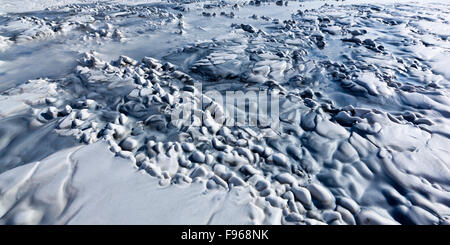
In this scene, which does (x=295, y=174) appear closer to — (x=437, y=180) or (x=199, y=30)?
(x=437, y=180)

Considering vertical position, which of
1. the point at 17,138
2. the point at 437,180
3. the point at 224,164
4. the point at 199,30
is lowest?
the point at 437,180

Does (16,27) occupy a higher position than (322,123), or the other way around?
(16,27)

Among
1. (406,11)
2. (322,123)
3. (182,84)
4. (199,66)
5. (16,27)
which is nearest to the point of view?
(322,123)

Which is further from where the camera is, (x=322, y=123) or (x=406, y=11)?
(x=406, y=11)

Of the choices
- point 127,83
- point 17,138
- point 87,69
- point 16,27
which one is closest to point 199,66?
point 127,83
